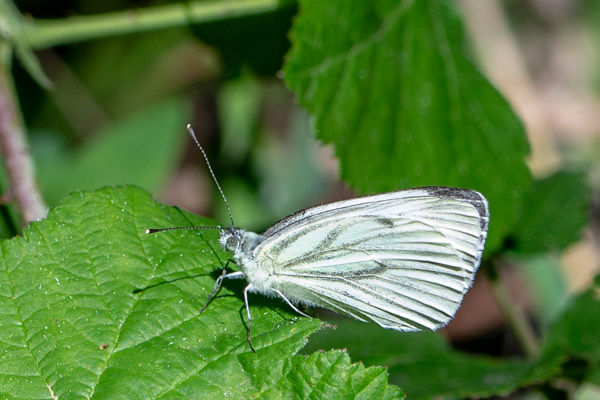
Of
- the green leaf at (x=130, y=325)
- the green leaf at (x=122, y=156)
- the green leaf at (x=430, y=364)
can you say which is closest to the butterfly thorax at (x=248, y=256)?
the green leaf at (x=130, y=325)

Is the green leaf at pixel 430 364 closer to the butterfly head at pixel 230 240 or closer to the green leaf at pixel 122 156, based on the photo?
the butterfly head at pixel 230 240

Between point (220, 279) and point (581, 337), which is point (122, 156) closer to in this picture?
point (220, 279)

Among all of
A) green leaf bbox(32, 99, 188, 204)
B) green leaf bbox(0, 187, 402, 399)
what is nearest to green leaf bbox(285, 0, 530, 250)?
green leaf bbox(0, 187, 402, 399)

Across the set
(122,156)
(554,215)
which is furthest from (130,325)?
(122,156)

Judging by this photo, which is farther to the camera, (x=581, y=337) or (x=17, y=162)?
(x=581, y=337)

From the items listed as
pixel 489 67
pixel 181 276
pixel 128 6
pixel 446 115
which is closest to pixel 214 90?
pixel 128 6

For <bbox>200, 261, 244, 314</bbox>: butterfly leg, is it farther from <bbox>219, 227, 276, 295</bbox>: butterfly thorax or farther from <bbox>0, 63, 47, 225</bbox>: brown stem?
<bbox>0, 63, 47, 225</bbox>: brown stem
